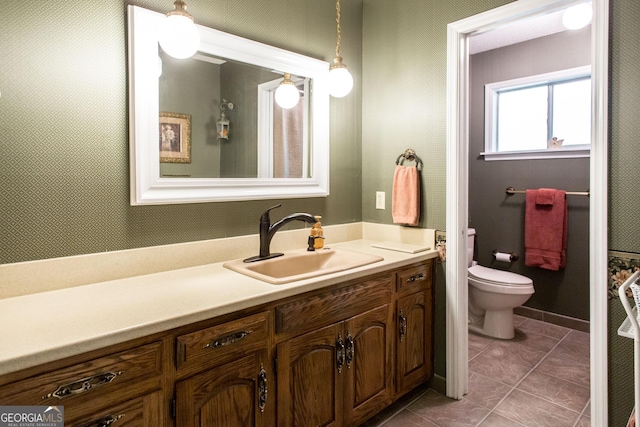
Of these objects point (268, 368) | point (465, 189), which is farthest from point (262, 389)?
point (465, 189)

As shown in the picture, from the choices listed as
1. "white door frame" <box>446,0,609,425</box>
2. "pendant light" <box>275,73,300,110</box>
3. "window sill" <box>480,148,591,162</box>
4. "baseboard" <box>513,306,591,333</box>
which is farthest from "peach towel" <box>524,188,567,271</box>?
"pendant light" <box>275,73,300,110</box>

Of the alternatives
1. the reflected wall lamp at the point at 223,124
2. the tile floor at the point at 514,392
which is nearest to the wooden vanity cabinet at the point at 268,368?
the tile floor at the point at 514,392

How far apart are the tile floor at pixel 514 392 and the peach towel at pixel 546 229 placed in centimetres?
63

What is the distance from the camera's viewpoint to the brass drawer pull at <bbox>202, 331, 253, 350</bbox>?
1.23 m

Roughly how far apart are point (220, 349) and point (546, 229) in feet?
9.66

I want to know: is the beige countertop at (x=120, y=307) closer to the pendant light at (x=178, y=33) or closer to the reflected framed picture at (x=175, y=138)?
the reflected framed picture at (x=175, y=138)

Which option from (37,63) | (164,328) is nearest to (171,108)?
(37,63)

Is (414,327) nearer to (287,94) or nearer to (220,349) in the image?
(220,349)

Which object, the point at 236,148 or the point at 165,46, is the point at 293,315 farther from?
the point at 165,46

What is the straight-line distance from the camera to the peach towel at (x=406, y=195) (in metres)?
2.25

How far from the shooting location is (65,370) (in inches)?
37.3

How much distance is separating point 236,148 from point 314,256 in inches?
27.8

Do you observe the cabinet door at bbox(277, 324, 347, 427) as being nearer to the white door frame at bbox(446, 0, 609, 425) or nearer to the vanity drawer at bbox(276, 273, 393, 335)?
the vanity drawer at bbox(276, 273, 393, 335)

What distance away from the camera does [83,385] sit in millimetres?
977
